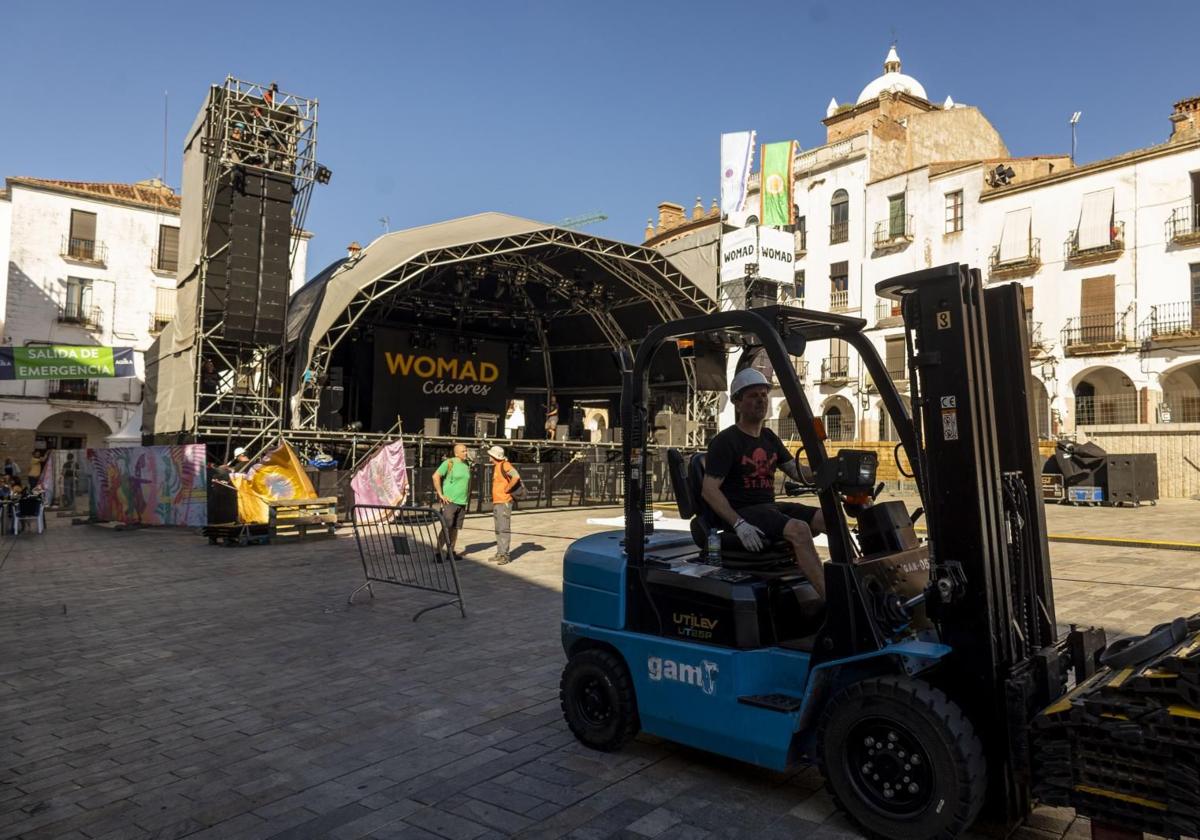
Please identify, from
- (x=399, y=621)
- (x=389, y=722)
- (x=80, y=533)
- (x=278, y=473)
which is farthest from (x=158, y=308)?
(x=389, y=722)

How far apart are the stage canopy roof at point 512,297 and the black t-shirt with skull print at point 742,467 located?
17275 mm

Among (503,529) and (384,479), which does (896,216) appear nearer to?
(384,479)

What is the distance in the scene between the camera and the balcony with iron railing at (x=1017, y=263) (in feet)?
105

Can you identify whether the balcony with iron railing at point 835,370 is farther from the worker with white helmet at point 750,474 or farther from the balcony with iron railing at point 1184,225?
the worker with white helmet at point 750,474

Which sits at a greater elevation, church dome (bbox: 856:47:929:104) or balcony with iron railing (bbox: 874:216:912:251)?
church dome (bbox: 856:47:929:104)

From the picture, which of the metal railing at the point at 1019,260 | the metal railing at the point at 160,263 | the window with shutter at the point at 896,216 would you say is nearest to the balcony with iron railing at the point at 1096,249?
the metal railing at the point at 1019,260

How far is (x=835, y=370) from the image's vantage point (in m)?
38.2

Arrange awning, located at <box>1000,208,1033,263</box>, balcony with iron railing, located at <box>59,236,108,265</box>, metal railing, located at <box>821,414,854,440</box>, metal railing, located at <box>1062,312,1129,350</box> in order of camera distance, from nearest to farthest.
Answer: metal railing, located at <box>1062,312,1129,350</box>, awning, located at <box>1000,208,1033,263</box>, balcony with iron railing, located at <box>59,236,108,265</box>, metal railing, located at <box>821,414,854,440</box>

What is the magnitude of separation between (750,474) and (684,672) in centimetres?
108

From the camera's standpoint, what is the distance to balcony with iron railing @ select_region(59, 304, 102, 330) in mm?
37031

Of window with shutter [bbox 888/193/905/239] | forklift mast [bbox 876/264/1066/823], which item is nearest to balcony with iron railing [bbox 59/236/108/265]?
window with shutter [bbox 888/193/905/239]

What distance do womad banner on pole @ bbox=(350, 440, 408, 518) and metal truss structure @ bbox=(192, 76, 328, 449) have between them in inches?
89.6

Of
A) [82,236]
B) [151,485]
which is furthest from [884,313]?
[82,236]

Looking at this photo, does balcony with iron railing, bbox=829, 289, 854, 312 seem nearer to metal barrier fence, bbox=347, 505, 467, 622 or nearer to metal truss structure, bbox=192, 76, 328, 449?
metal truss structure, bbox=192, 76, 328, 449
